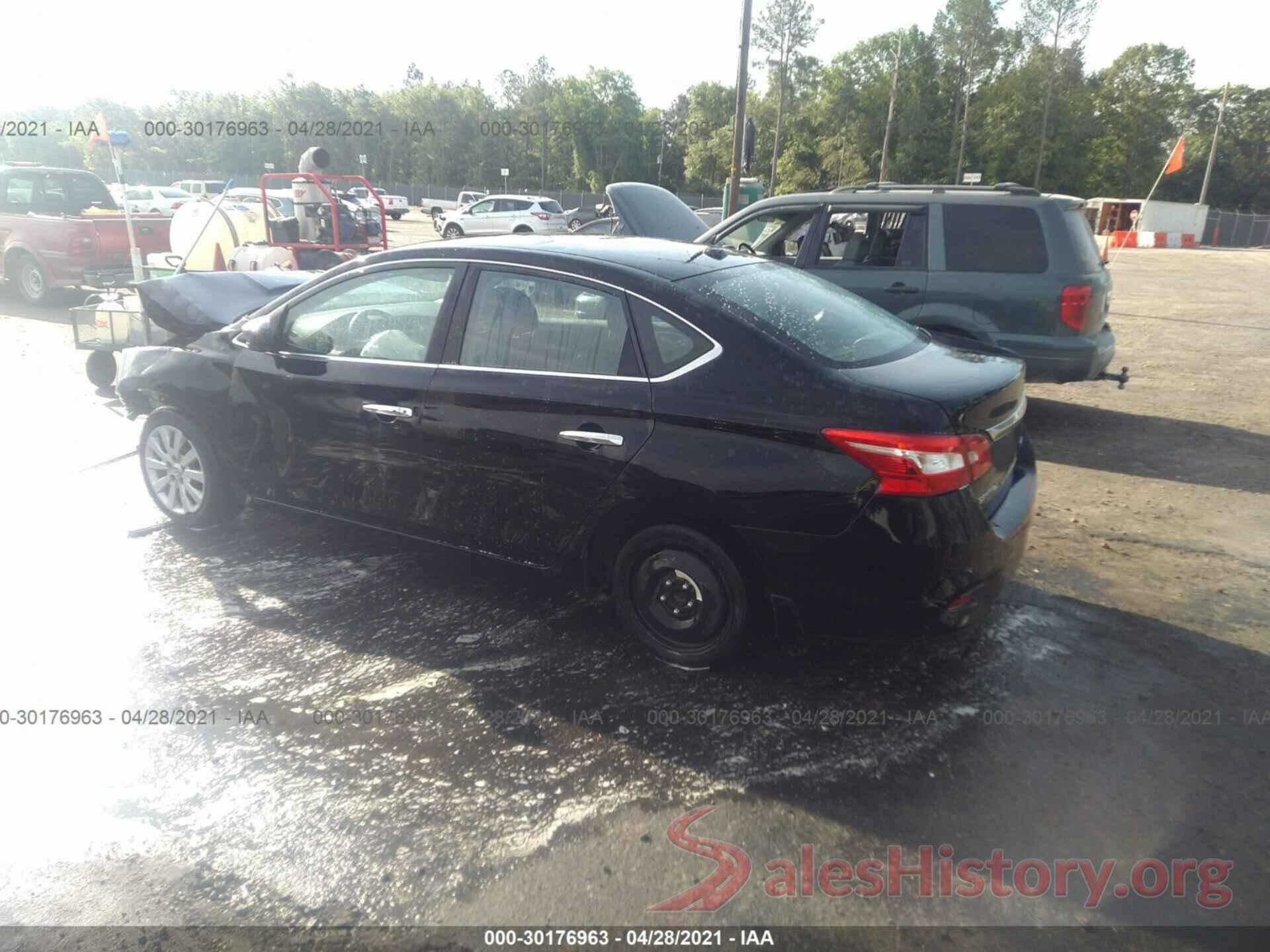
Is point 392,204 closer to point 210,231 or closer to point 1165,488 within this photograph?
point 210,231

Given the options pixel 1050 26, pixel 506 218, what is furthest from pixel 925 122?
pixel 506 218

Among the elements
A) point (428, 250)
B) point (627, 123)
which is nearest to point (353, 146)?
point (627, 123)

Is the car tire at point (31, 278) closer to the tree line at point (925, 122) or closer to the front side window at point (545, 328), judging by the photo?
the front side window at point (545, 328)

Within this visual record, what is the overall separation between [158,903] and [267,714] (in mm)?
923

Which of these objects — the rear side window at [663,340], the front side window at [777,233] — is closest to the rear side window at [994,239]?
the front side window at [777,233]

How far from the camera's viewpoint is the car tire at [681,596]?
335 cm

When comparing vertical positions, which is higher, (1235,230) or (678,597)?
(1235,230)

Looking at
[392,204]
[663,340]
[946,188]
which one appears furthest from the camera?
[392,204]

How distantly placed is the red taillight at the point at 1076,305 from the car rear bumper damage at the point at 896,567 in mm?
4045

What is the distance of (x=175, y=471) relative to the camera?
4.93 meters

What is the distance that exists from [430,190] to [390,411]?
7445 cm

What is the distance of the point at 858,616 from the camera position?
315cm

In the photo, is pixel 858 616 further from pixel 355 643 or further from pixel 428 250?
pixel 428 250

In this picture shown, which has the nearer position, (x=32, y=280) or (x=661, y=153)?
(x=32, y=280)
